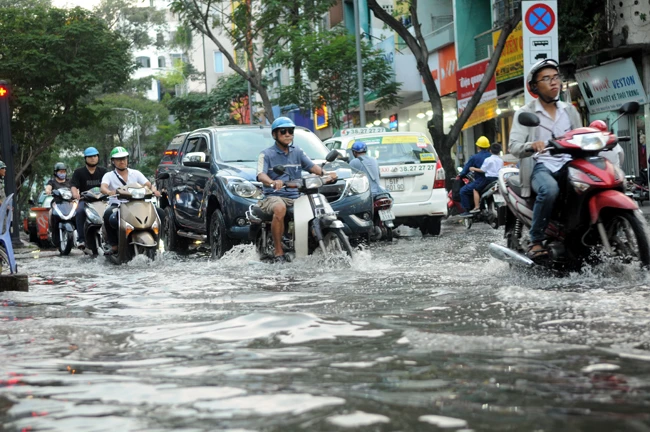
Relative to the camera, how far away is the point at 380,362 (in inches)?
181

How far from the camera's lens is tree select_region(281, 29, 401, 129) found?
3575 centimetres

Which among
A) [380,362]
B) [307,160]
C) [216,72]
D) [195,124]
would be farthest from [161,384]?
[216,72]

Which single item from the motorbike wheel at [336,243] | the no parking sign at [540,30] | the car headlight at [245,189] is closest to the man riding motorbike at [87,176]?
the car headlight at [245,189]

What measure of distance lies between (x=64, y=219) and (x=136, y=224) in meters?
5.82

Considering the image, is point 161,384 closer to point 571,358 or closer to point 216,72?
point 571,358

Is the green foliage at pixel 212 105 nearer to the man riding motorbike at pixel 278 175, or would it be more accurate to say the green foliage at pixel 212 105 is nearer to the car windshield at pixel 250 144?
the car windshield at pixel 250 144

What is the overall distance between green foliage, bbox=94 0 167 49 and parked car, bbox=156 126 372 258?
193ft

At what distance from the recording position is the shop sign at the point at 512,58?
28645 mm

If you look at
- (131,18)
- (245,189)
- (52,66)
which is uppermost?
(131,18)

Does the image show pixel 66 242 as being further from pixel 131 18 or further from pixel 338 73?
pixel 131 18

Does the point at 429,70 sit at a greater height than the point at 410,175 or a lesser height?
greater

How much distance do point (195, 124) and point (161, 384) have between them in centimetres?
5956

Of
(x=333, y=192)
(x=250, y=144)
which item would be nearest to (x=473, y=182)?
(x=250, y=144)

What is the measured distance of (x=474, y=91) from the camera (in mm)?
30891
